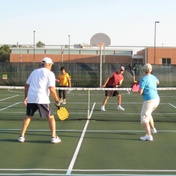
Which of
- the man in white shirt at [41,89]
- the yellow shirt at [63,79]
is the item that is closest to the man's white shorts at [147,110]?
the man in white shirt at [41,89]

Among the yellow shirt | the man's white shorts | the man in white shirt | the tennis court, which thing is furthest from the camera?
the yellow shirt

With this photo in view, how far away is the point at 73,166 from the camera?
250 inches

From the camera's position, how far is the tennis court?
6199 mm

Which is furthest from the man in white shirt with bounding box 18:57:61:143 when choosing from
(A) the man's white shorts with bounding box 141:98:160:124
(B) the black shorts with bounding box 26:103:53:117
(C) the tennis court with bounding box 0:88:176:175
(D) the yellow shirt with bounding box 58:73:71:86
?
(D) the yellow shirt with bounding box 58:73:71:86

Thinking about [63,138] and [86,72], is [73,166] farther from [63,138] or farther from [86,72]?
[86,72]

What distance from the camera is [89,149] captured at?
7.66m

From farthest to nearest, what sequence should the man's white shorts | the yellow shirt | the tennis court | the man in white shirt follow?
the yellow shirt
the man's white shorts
the man in white shirt
the tennis court

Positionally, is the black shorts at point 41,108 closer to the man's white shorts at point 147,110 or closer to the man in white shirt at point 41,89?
the man in white shirt at point 41,89

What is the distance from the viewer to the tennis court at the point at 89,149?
20.3 feet

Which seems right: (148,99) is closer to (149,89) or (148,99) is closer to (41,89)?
(149,89)

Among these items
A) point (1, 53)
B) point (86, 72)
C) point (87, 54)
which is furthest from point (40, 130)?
point (1, 53)

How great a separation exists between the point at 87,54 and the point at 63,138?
4021cm

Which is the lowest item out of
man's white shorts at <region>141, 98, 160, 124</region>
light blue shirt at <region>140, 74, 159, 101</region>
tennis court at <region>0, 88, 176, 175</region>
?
tennis court at <region>0, 88, 176, 175</region>

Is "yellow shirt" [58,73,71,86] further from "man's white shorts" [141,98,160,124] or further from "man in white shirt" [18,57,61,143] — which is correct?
"man in white shirt" [18,57,61,143]
